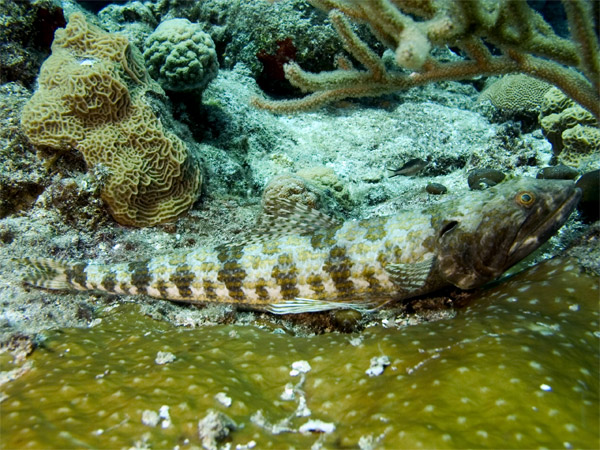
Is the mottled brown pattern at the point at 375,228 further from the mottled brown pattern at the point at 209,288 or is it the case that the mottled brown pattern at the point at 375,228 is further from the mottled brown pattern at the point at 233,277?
the mottled brown pattern at the point at 209,288

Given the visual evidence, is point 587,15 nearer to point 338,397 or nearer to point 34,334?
point 338,397

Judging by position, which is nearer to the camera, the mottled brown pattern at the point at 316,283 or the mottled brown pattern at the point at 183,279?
the mottled brown pattern at the point at 316,283

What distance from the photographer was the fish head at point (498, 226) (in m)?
3.03

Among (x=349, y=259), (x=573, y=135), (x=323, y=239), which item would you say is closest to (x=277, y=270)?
(x=323, y=239)

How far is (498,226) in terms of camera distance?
3084 millimetres

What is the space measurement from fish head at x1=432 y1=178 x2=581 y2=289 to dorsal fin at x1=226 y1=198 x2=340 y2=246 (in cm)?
124

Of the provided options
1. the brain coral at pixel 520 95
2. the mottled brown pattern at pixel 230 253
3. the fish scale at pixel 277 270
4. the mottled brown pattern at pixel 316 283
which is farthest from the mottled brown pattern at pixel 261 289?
the brain coral at pixel 520 95

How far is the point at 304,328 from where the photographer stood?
3.56m

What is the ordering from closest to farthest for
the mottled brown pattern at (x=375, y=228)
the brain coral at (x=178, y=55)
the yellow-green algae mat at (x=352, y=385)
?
the yellow-green algae mat at (x=352, y=385)
the mottled brown pattern at (x=375, y=228)
the brain coral at (x=178, y=55)

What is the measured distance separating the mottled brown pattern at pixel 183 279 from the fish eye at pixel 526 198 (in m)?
3.27

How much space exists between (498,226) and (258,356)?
2.32 m

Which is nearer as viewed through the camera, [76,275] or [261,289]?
[261,289]

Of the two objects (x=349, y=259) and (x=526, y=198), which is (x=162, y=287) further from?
(x=526, y=198)

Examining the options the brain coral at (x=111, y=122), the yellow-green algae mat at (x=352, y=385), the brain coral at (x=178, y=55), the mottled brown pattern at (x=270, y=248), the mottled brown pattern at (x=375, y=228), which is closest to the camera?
the yellow-green algae mat at (x=352, y=385)
